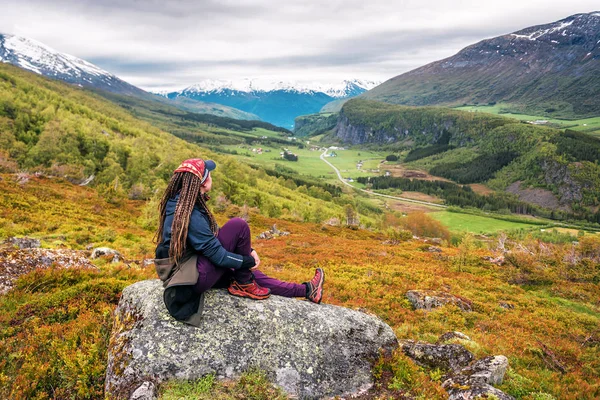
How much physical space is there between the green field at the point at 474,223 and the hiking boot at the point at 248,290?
14492cm

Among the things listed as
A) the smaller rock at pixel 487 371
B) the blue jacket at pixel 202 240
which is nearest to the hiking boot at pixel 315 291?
the blue jacket at pixel 202 240

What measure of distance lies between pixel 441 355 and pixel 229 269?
656 cm

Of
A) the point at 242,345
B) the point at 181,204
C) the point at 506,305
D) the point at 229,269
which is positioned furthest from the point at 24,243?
the point at 506,305

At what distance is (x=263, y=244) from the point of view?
34469mm

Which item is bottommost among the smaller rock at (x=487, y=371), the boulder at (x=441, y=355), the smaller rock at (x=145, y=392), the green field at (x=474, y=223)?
the green field at (x=474, y=223)

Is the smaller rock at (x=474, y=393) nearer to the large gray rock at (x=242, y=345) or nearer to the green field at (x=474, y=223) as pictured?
the large gray rock at (x=242, y=345)

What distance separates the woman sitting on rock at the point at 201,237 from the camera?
6711 millimetres

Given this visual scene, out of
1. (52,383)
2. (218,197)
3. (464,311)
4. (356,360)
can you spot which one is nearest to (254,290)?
(356,360)

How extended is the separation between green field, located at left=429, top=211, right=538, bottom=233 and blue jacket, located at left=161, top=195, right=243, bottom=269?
146 metres

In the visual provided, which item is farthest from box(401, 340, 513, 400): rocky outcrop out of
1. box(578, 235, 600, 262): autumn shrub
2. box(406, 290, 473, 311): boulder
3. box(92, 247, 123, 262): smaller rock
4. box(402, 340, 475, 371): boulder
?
box(578, 235, 600, 262): autumn shrub

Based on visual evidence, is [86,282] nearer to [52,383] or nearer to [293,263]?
[52,383]

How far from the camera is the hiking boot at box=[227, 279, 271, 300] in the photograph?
25.5 feet

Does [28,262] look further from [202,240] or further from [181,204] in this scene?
[202,240]

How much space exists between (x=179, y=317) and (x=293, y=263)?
732 inches
